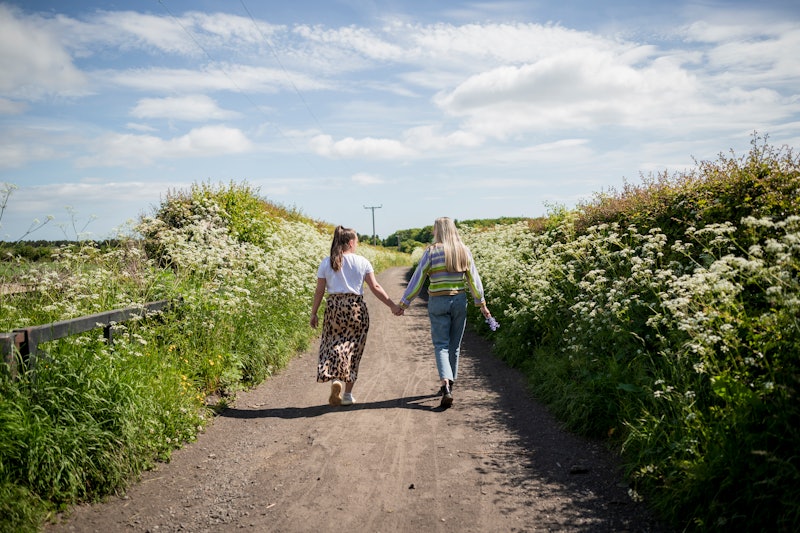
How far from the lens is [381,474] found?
504 cm

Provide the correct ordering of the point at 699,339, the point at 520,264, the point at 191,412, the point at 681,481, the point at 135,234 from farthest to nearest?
1. the point at 520,264
2. the point at 135,234
3. the point at 191,412
4. the point at 699,339
5. the point at 681,481

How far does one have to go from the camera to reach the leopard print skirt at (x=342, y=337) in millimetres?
7172

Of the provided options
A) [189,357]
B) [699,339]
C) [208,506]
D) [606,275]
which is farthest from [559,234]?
[208,506]

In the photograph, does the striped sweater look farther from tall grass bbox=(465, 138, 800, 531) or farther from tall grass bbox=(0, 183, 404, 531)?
tall grass bbox=(0, 183, 404, 531)

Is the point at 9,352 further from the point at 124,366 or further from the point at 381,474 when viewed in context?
the point at 381,474

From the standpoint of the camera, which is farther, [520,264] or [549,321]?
[520,264]

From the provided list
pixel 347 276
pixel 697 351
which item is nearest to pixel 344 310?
pixel 347 276

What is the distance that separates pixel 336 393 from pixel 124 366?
2.67 m

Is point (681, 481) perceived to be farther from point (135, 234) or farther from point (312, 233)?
point (312, 233)

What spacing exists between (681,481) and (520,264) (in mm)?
7367

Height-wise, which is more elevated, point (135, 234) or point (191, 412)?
point (135, 234)

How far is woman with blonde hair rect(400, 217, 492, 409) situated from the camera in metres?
7.22

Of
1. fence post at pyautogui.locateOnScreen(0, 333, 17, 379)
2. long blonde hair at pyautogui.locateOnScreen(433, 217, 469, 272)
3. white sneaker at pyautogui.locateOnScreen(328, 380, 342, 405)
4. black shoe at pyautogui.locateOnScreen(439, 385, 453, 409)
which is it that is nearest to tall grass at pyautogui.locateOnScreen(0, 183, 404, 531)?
fence post at pyautogui.locateOnScreen(0, 333, 17, 379)

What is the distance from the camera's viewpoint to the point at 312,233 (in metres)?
16.7
